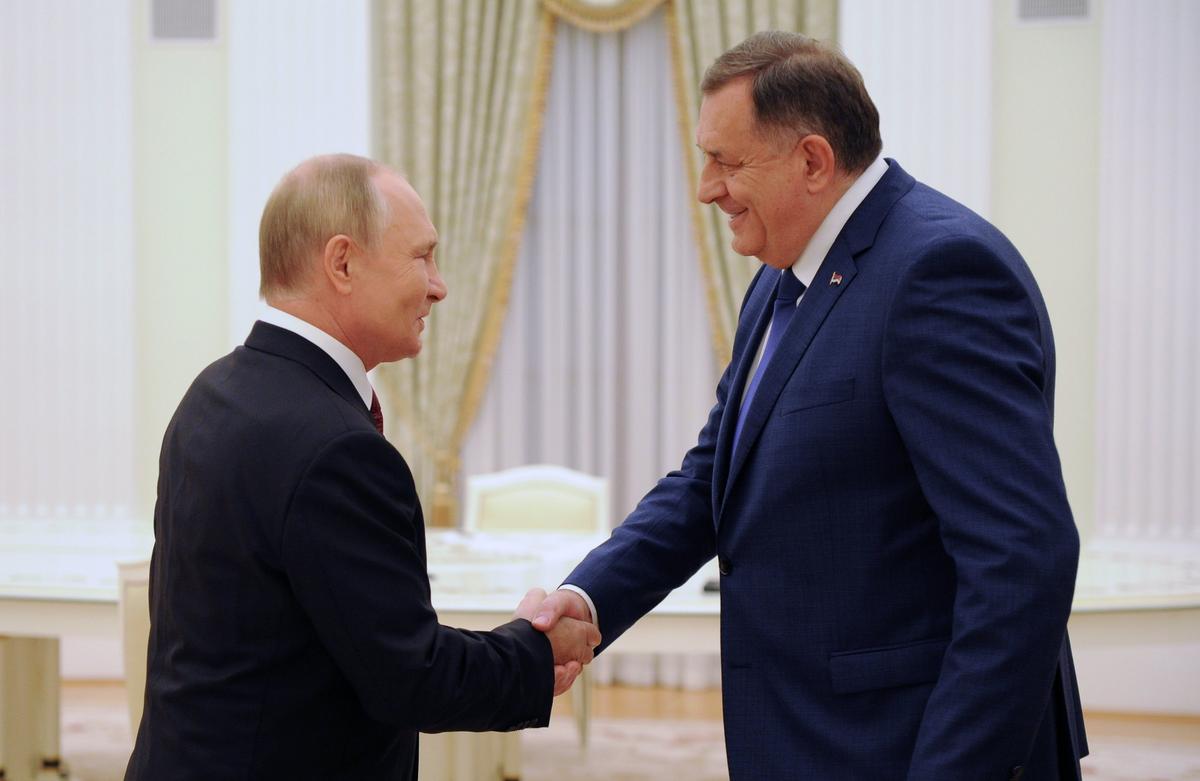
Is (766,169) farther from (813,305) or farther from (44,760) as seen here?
(44,760)

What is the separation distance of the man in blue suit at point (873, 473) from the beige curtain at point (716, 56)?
440 cm

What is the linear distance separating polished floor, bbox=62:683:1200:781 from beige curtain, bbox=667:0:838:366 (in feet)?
5.82

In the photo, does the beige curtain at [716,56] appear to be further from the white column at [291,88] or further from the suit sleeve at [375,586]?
the suit sleeve at [375,586]

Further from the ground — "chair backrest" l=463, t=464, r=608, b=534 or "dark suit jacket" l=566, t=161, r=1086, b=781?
"dark suit jacket" l=566, t=161, r=1086, b=781

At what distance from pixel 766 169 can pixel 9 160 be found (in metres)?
5.80

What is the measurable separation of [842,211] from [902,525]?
0.47 meters

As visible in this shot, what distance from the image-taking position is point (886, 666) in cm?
163

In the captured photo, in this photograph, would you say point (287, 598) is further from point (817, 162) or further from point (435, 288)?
point (817, 162)

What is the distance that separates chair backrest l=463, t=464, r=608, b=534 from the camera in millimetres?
5203

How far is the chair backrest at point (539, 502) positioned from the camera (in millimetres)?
5203

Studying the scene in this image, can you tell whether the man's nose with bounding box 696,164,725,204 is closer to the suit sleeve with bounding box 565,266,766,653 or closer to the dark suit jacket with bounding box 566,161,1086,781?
the dark suit jacket with bounding box 566,161,1086,781

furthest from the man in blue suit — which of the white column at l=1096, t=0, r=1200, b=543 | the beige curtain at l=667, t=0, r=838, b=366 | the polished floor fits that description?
the white column at l=1096, t=0, r=1200, b=543

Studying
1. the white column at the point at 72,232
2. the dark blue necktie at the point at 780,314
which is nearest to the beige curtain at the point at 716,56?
the white column at the point at 72,232

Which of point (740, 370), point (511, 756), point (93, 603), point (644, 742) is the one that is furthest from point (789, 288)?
point (644, 742)
